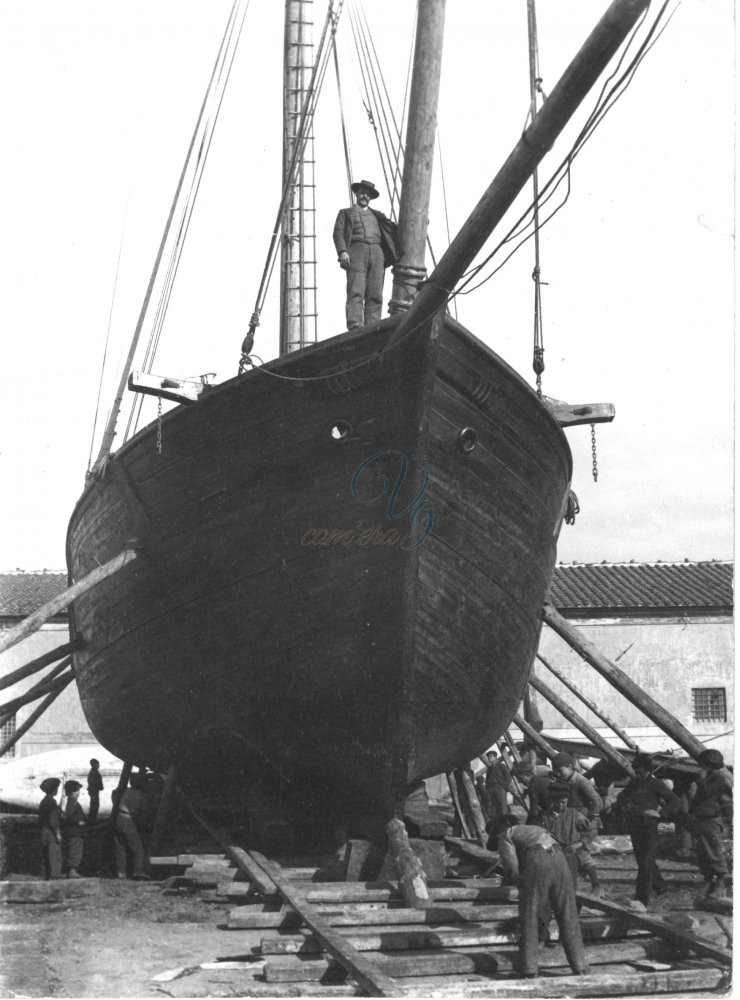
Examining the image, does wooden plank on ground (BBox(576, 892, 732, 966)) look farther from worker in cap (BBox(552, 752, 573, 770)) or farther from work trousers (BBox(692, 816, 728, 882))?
work trousers (BBox(692, 816, 728, 882))

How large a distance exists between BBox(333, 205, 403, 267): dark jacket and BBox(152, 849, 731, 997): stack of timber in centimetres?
411

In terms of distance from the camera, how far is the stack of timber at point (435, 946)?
4270 mm

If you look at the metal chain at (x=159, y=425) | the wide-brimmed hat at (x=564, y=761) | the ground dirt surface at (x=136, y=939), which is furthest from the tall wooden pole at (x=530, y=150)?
the ground dirt surface at (x=136, y=939)

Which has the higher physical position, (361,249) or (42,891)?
(361,249)

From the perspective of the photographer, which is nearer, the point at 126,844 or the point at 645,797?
the point at 645,797

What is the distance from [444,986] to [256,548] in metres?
3.21

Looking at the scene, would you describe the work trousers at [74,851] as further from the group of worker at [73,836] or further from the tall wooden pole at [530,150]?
the tall wooden pole at [530,150]

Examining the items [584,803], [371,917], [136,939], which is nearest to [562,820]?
[584,803]

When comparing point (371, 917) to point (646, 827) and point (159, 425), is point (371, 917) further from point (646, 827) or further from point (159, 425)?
point (159, 425)

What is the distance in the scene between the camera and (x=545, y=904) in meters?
4.76

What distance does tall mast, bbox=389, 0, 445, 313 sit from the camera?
20.8ft

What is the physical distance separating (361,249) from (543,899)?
4434 mm

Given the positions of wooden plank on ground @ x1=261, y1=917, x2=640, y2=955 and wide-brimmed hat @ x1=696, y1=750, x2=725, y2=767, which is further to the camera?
wide-brimmed hat @ x1=696, y1=750, x2=725, y2=767

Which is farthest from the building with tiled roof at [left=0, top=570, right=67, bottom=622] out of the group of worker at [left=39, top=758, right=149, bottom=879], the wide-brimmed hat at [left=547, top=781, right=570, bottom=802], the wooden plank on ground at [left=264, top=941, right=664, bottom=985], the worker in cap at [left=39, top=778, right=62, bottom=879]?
the wooden plank on ground at [left=264, top=941, right=664, bottom=985]
